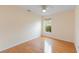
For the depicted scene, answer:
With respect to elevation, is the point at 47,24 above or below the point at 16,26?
below

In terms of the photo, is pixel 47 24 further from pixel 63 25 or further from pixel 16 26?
pixel 16 26

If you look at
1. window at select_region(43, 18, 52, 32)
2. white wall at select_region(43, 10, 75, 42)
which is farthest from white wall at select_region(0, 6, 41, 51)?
white wall at select_region(43, 10, 75, 42)

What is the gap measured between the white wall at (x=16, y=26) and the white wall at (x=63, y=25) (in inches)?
34.9

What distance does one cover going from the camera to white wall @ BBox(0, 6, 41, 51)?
3043 mm

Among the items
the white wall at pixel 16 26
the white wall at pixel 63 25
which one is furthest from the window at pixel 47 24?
the white wall at pixel 16 26

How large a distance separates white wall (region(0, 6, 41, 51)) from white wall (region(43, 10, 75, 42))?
34.9 inches

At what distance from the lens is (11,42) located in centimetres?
343

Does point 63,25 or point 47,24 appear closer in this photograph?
point 63,25

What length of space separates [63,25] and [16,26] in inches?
88.5

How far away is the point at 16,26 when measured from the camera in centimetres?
369

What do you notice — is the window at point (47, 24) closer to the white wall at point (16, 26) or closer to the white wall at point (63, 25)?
the white wall at point (63, 25)

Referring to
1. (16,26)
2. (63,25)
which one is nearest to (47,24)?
(63,25)
